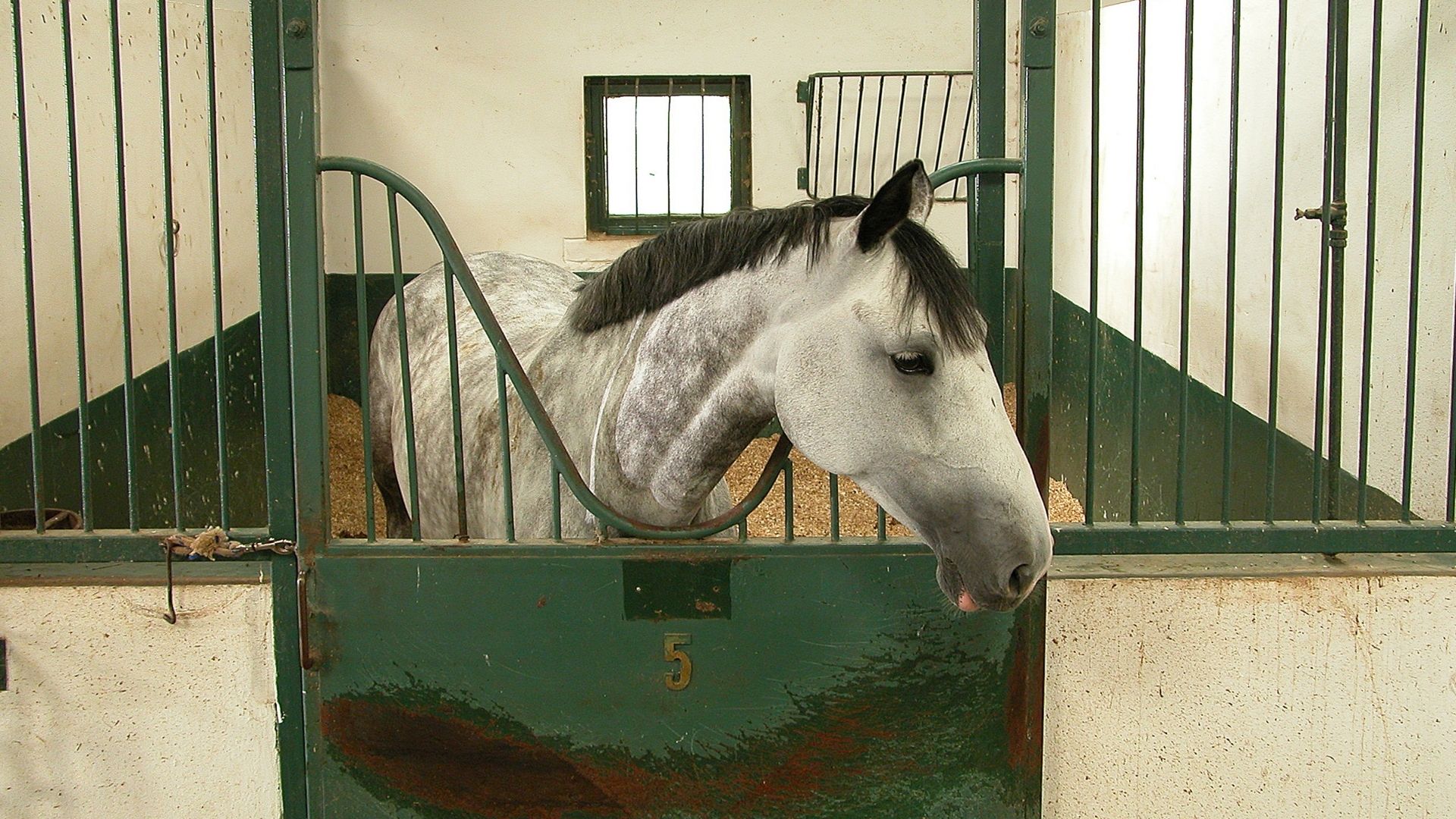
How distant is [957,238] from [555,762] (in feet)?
13.4

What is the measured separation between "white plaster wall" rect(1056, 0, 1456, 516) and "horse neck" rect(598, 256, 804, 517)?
4.30 ft

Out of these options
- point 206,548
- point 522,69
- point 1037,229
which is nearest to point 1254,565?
point 1037,229

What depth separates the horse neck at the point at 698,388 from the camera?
152 cm

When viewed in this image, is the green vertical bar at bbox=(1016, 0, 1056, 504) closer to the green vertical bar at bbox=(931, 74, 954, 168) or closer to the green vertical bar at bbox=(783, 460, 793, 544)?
the green vertical bar at bbox=(783, 460, 793, 544)

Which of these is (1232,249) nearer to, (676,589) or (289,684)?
(676,589)

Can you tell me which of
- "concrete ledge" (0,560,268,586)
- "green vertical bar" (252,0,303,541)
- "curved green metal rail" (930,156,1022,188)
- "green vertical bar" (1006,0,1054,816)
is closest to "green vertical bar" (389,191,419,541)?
"green vertical bar" (252,0,303,541)

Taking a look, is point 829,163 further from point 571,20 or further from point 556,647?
point 556,647

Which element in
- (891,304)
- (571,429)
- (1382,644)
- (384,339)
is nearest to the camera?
(891,304)

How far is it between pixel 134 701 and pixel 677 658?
0.85 m

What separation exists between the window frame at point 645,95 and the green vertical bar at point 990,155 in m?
3.54

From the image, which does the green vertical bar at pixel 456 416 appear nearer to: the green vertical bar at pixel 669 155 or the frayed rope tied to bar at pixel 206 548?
the frayed rope tied to bar at pixel 206 548

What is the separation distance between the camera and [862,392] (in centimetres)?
140

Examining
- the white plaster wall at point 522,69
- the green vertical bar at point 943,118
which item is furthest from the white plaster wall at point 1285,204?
the white plaster wall at point 522,69

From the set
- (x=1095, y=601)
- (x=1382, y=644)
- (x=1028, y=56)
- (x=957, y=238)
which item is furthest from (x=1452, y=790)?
(x=957, y=238)
